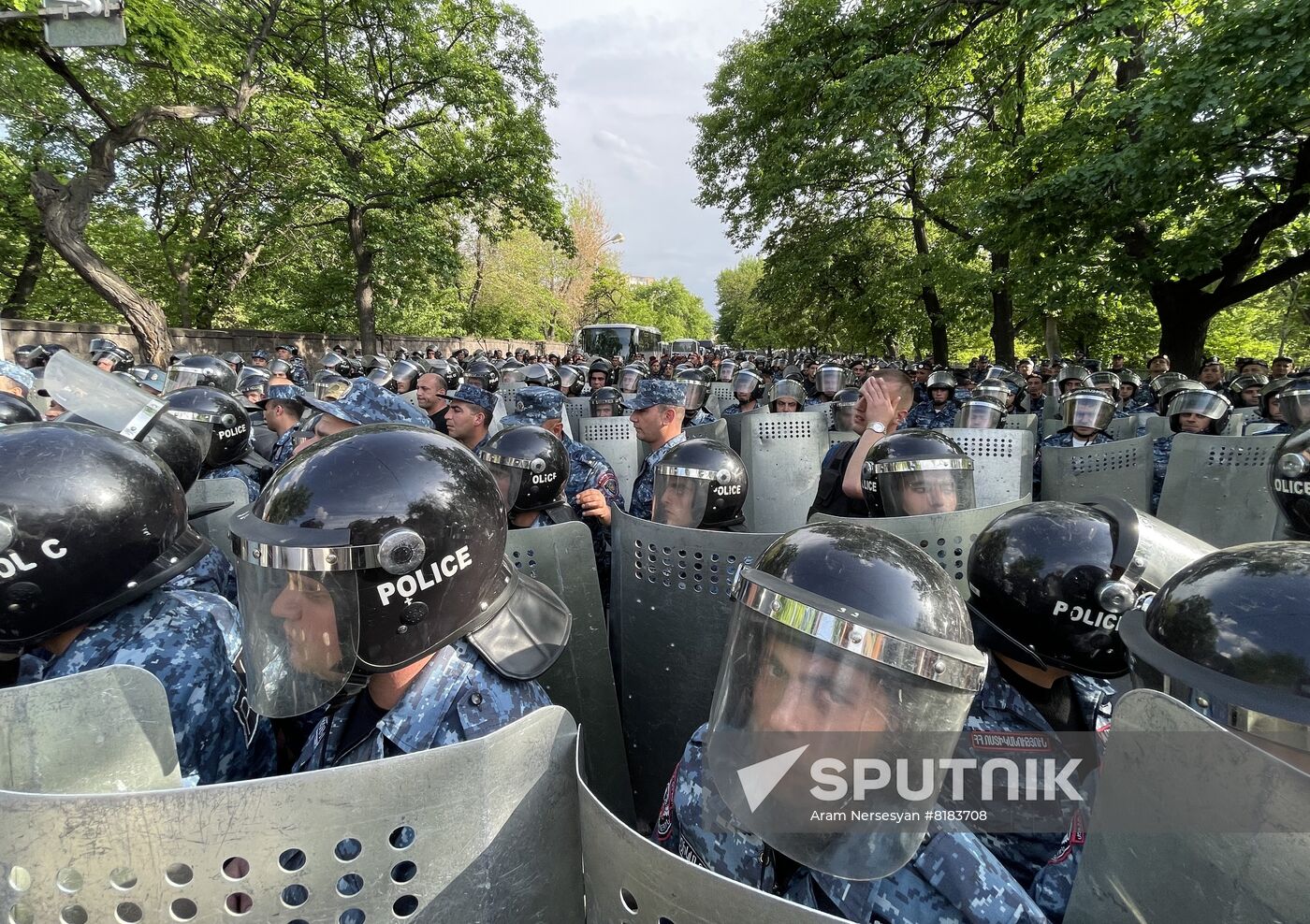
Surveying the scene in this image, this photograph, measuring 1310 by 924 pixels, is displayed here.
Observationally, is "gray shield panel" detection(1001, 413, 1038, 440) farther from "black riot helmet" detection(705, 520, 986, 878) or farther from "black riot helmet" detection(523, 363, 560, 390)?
"black riot helmet" detection(523, 363, 560, 390)

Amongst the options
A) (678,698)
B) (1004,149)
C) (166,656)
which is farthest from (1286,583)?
(1004,149)

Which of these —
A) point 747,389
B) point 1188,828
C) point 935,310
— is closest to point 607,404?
point 747,389

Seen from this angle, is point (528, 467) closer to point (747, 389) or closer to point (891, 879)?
point (891, 879)

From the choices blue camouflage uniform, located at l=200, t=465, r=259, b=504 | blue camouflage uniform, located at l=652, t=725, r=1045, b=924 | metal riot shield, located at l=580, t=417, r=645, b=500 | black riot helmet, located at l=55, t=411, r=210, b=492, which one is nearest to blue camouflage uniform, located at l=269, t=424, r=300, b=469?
blue camouflage uniform, located at l=200, t=465, r=259, b=504

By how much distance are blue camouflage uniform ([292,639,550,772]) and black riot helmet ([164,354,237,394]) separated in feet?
24.4

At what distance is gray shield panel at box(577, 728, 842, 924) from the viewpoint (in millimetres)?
883

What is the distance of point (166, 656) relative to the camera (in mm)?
1832

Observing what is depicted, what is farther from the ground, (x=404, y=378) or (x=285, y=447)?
(x=404, y=378)

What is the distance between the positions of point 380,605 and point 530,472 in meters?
2.28

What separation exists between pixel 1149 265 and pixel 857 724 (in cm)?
1254

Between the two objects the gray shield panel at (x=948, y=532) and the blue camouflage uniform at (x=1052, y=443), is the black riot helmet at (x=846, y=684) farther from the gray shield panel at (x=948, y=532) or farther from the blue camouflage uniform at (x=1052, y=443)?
the blue camouflage uniform at (x=1052, y=443)

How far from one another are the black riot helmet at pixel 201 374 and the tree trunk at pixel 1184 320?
16058 millimetres

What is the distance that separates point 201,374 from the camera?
26.2 ft

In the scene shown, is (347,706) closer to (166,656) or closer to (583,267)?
(166,656)
